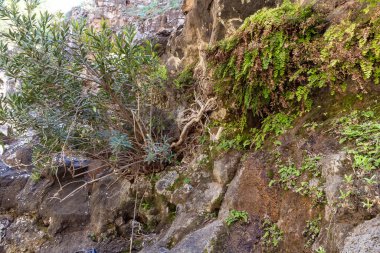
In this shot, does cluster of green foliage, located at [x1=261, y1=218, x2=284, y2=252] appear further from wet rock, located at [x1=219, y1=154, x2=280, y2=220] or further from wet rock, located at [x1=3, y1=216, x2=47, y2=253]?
wet rock, located at [x1=3, y1=216, x2=47, y2=253]

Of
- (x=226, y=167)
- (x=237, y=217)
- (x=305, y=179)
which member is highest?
(x=305, y=179)

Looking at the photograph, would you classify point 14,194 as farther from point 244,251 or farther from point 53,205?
point 244,251

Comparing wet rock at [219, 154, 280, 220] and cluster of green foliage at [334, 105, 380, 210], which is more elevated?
cluster of green foliage at [334, 105, 380, 210]

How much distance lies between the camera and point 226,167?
3539mm

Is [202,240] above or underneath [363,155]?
underneath

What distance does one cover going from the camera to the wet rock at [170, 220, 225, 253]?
2.82 meters

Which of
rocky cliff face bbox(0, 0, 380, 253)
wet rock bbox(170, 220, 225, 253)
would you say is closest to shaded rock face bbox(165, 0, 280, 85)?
rocky cliff face bbox(0, 0, 380, 253)

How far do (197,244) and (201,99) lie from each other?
8.68 ft

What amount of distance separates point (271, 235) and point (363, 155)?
105 cm

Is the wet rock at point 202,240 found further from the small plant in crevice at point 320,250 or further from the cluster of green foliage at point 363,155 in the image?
the cluster of green foliage at point 363,155

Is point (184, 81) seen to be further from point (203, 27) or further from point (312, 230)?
point (312, 230)

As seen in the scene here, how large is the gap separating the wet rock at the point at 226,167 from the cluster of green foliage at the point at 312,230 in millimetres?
1327

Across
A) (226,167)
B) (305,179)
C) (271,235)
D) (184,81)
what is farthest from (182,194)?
(184,81)

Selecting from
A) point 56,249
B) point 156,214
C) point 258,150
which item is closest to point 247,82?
point 258,150
